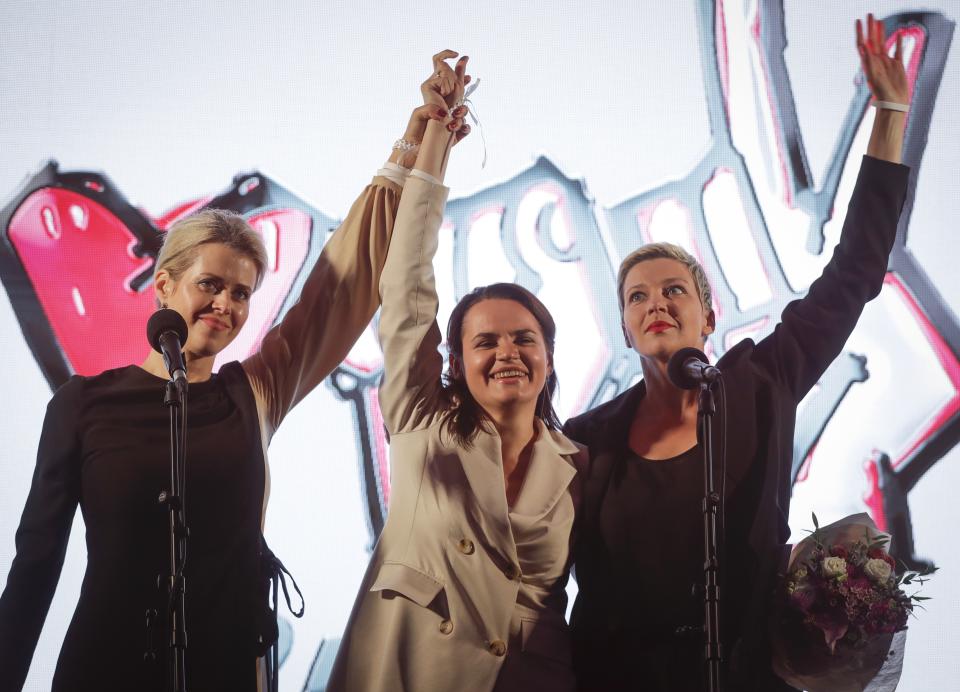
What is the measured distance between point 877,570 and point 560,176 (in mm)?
1473

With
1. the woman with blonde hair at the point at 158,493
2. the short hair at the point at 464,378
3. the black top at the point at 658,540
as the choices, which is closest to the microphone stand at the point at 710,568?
the black top at the point at 658,540

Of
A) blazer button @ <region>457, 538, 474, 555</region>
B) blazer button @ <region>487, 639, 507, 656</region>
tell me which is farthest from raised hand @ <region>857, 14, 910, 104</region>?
blazer button @ <region>487, 639, 507, 656</region>

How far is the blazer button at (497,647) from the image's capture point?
241cm

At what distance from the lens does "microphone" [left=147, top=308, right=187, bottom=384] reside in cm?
Result: 222

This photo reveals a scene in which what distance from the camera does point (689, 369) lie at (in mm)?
2328

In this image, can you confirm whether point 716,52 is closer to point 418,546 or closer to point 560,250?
point 560,250

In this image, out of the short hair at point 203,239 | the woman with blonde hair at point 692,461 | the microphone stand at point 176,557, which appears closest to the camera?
the microphone stand at point 176,557

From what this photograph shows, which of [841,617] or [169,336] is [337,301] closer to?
[169,336]

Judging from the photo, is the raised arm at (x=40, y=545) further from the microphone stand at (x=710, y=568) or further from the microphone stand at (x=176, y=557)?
the microphone stand at (x=710, y=568)

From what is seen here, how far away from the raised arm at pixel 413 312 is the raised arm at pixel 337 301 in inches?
6.9

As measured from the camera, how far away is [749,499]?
2.56 meters

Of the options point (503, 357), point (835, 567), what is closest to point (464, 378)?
point (503, 357)

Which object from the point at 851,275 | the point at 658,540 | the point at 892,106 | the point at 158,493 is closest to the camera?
the point at 158,493

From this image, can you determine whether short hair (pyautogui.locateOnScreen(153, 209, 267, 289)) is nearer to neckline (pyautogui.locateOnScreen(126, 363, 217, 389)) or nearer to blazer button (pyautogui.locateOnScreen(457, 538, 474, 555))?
neckline (pyautogui.locateOnScreen(126, 363, 217, 389))
